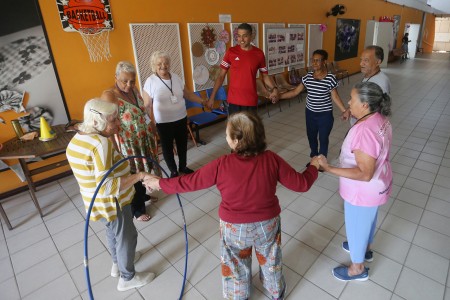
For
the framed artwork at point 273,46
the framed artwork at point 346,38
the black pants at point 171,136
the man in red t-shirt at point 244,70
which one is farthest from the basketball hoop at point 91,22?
the framed artwork at point 346,38

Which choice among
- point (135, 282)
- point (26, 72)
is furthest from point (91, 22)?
point (135, 282)

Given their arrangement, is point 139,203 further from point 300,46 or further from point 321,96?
point 300,46

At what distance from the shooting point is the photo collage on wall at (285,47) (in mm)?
6602

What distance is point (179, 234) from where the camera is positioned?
2664 millimetres

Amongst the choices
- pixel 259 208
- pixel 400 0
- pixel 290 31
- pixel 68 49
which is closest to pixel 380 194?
pixel 259 208

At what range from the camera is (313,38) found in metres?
8.04

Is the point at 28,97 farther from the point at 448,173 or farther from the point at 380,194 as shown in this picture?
the point at 448,173

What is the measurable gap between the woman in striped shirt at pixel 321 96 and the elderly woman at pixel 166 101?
54.7 inches

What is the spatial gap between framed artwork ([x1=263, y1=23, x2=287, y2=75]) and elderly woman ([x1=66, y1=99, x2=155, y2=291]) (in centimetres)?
562

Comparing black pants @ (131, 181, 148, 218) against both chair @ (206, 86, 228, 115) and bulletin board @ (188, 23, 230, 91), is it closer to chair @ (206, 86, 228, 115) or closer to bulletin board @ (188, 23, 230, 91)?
chair @ (206, 86, 228, 115)

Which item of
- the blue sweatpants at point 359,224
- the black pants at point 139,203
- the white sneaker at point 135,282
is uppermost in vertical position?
the blue sweatpants at point 359,224

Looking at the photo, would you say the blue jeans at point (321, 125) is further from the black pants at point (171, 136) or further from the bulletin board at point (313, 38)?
the bulletin board at point (313, 38)

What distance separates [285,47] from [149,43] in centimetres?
412

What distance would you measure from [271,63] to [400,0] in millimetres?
11721
